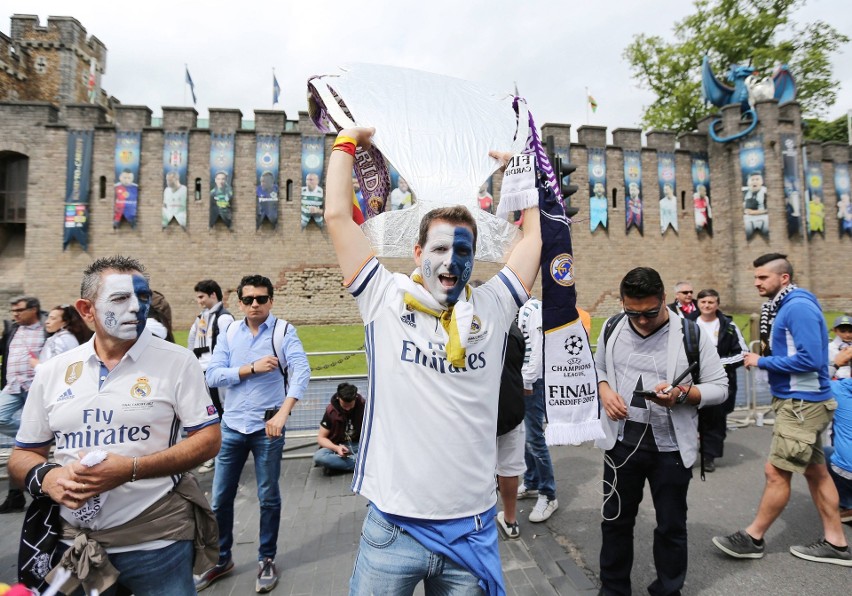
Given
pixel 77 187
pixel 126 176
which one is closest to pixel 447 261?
pixel 126 176

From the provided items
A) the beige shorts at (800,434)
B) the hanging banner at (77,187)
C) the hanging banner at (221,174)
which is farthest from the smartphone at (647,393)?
the hanging banner at (77,187)

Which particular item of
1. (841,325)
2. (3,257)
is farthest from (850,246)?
(3,257)

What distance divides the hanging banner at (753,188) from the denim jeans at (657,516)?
24.3m

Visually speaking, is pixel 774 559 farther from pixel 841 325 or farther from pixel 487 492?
pixel 487 492

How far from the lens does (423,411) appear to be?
65.4 inches

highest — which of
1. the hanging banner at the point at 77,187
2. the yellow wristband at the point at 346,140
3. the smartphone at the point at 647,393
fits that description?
the hanging banner at the point at 77,187

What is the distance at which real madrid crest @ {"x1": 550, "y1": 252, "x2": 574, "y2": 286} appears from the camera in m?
2.36

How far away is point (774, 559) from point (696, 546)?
519mm

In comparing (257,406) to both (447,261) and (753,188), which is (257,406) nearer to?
(447,261)

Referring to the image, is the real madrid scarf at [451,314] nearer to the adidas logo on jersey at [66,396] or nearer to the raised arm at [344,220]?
the raised arm at [344,220]

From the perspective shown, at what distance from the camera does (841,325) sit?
4.70m

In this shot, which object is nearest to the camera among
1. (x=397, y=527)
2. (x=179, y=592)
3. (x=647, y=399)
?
(x=397, y=527)

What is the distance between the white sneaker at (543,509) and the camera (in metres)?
4.22

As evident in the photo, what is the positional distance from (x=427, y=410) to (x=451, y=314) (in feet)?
1.17
